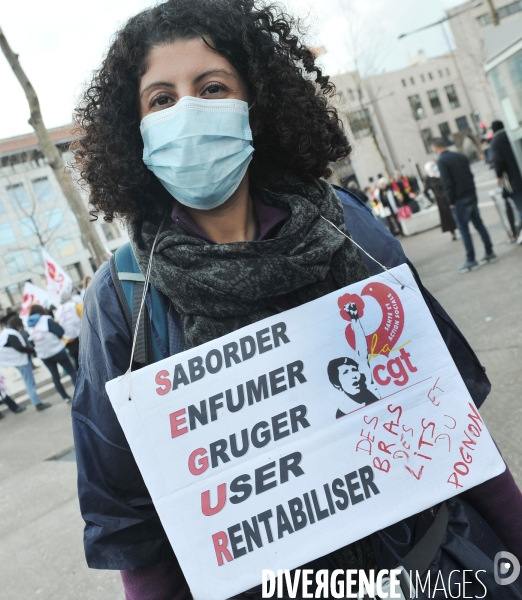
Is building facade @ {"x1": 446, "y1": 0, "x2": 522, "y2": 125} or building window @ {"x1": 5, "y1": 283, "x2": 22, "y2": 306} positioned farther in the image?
building facade @ {"x1": 446, "y1": 0, "x2": 522, "y2": 125}

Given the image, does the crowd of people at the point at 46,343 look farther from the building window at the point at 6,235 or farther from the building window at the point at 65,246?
the building window at the point at 65,246

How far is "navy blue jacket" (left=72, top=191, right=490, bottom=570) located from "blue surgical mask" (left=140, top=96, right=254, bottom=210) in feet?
1.06

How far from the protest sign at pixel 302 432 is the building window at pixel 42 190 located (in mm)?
45055

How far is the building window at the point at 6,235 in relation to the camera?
42.1m

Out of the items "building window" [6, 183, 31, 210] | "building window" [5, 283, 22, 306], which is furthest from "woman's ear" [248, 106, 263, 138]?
"building window" [5, 283, 22, 306]

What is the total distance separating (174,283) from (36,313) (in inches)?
369

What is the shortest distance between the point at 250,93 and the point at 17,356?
10.5 m

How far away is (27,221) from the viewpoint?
42344 mm

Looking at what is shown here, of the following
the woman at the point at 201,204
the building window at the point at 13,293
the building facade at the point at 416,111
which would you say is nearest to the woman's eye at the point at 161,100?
the woman at the point at 201,204

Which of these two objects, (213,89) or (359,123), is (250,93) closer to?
(213,89)

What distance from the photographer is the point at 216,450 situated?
1.25 metres

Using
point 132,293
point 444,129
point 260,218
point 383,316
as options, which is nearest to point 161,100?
point 260,218

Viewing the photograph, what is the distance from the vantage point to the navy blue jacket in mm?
1272

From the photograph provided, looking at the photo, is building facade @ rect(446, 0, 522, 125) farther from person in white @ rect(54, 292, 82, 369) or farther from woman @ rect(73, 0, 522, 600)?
woman @ rect(73, 0, 522, 600)
